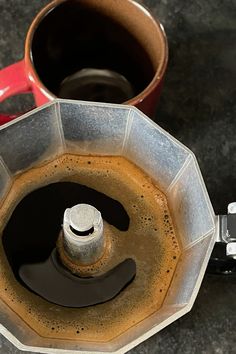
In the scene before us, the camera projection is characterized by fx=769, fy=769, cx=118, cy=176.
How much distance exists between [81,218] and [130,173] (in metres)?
0.11

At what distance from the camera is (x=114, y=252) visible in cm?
71

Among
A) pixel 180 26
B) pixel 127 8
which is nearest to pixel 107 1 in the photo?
pixel 127 8

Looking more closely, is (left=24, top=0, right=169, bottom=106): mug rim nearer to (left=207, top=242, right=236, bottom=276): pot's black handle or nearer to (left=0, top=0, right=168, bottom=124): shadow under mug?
(left=0, top=0, right=168, bottom=124): shadow under mug

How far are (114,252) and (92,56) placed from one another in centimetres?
23

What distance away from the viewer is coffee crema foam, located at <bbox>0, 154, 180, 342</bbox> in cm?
68

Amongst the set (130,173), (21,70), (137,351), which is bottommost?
(137,351)

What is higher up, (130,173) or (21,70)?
(21,70)

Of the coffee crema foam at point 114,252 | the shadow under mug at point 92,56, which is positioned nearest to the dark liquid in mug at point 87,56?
the shadow under mug at point 92,56

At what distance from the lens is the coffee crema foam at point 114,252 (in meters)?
0.68

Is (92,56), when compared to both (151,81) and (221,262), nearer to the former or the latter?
(151,81)

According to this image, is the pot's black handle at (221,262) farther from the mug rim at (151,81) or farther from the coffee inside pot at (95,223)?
the mug rim at (151,81)

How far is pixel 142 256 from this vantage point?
2.31 feet

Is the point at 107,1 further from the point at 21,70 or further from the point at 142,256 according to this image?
the point at 142,256

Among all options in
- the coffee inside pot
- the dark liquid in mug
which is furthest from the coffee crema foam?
the dark liquid in mug
